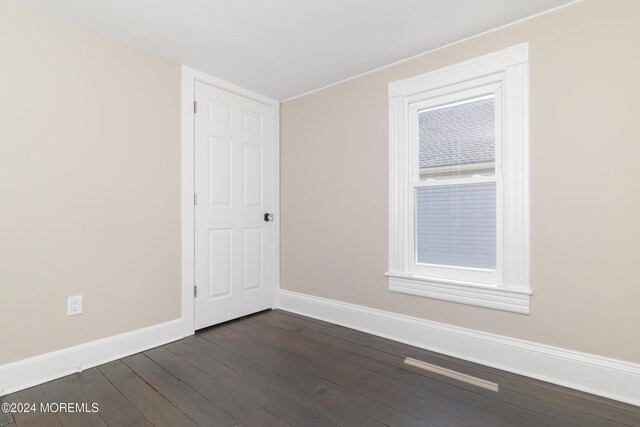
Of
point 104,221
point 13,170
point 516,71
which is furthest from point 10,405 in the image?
point 516,71

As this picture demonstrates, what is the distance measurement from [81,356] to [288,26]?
2673mm

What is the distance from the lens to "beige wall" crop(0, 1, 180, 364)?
191cm

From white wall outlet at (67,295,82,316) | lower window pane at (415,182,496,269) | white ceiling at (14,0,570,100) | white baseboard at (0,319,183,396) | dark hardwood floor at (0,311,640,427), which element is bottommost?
dark hardwood floor at (0,311,640,427)

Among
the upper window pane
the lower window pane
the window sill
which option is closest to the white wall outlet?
the window sill

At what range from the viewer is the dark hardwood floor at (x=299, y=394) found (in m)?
1.62

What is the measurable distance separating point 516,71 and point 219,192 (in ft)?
8.46

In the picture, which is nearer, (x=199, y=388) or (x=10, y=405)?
(x=10, y=405)

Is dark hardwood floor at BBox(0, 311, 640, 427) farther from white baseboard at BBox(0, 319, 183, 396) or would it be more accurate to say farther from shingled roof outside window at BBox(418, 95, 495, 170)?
shingled roof outside window at BBox(418, 95, 495, 170)

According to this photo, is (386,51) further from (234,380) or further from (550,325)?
(234,380)

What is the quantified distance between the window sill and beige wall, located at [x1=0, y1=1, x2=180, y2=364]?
6.37ft

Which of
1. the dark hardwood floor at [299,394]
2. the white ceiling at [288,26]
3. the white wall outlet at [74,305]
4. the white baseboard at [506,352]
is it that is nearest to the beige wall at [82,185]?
the white wall outlet at [74,305]

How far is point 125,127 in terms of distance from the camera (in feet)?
7.83

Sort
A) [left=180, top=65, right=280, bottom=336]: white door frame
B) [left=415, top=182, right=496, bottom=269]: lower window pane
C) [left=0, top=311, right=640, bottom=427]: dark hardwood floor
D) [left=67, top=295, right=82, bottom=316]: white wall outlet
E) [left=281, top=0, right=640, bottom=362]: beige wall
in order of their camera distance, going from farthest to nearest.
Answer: [left=180, top=65, right=280, bottom=336]: white door frame, [left=415, top=182, right=496, bottom=269]: lower window pane, [left=67, top=295, right=82, bottom=316]: white wall outlet, [left=281, top=0, right=640, bottom=362]: beige wall, [left=0, top=311, right=640, bottom=427]: dark hardwood floor

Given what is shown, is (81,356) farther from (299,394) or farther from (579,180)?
(579,180)
